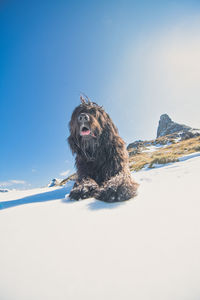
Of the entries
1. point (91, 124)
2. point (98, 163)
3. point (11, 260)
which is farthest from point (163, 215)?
point (91, 124)

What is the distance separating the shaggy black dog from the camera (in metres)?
2.17

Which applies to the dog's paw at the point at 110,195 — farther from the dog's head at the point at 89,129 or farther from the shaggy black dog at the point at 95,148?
the dog's head at the point at 89,129

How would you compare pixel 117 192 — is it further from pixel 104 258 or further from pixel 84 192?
pixel 104 258

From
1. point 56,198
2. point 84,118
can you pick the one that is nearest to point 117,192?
point 56,198

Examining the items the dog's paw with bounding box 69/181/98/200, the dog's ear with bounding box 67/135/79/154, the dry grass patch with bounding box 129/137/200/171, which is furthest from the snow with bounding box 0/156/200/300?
Answer: the dry grass patch with bounding box 129/137/200/171

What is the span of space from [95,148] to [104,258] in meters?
1.93

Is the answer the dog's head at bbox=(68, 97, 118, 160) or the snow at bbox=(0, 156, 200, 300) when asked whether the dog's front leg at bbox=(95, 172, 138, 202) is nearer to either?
the snow at bbox=(0, 156, 200, 300)

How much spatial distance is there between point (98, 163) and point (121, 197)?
37.7 inches

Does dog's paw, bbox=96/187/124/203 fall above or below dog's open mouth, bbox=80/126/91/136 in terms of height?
below

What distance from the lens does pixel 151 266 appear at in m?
0.54

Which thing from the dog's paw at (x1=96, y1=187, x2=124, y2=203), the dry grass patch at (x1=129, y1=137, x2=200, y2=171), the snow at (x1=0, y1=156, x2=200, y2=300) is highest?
the dry grass patch at (x1=129, y1=137, x2=200, y2=171)

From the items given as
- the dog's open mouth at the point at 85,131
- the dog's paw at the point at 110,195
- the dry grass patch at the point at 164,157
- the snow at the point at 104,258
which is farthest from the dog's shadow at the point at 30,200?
the dry grass patch at the point at 164,157

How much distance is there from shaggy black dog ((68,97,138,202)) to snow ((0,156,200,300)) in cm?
99

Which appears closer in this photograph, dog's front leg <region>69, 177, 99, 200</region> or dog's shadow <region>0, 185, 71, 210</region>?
dog's front leg <region>69, 177, 99, 200</region>
